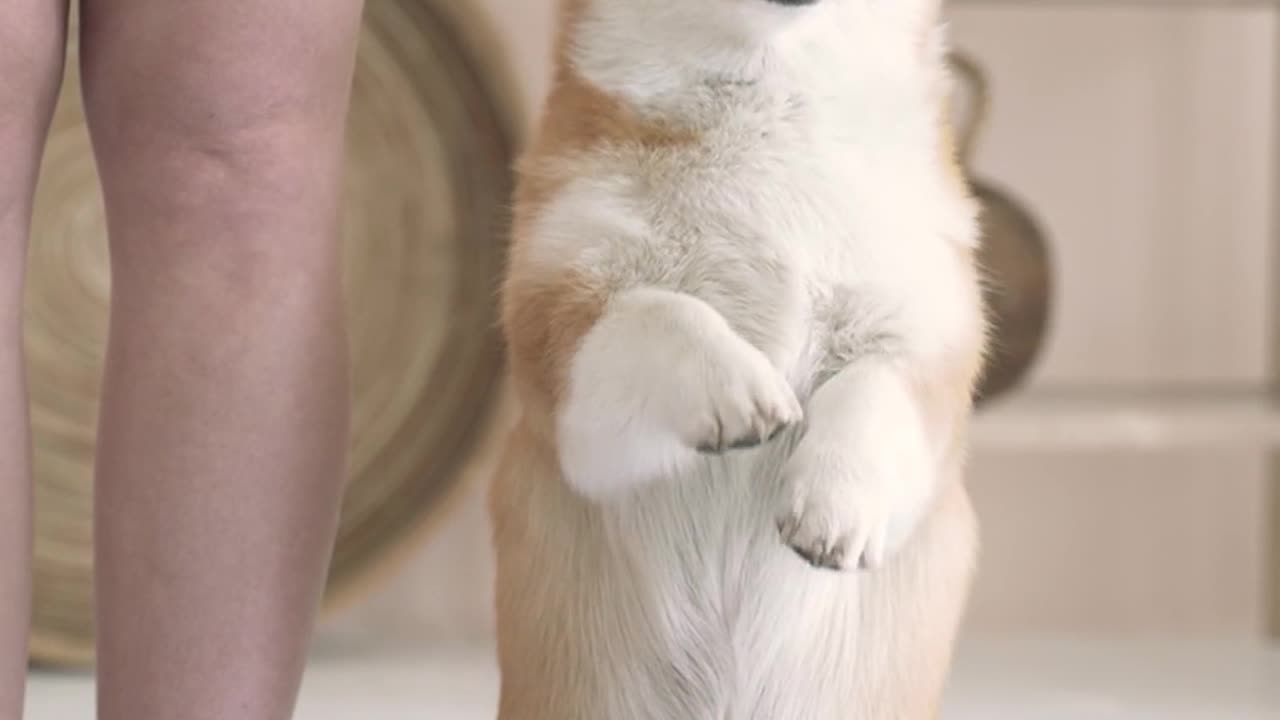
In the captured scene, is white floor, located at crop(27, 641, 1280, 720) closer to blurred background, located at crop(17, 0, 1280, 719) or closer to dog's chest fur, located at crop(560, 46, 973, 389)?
blurred background, located at crop(17, 0, 1280, 719)

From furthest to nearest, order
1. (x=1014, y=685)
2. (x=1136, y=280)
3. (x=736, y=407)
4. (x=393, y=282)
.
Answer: (x=1136, y=280)
(x=393, y=282)
(x=1014, y=685)
(x=736, y=407)

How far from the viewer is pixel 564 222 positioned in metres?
1.03

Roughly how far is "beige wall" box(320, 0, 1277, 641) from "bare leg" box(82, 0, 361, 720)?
4.62ft

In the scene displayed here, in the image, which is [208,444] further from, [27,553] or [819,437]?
[819,437]

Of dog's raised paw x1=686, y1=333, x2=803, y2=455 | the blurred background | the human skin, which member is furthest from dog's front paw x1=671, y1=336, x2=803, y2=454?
the blurred background

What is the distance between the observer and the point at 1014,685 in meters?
1.99

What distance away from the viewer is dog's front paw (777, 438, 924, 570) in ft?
3.11

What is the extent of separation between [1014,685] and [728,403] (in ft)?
3.76

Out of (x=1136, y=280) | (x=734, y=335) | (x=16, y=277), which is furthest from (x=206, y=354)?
(x=1136, y=280)

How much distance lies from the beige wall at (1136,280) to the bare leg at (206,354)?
141cm

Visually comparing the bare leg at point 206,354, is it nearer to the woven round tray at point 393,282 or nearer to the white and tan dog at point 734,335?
the white and tan dog at point 734,335

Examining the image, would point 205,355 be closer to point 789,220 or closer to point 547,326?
point 547,326

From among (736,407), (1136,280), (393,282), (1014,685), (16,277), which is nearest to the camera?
(736,407)

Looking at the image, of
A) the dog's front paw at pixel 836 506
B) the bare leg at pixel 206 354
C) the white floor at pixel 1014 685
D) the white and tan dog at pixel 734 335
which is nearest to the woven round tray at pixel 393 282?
the white floor at pixel 1014 685
